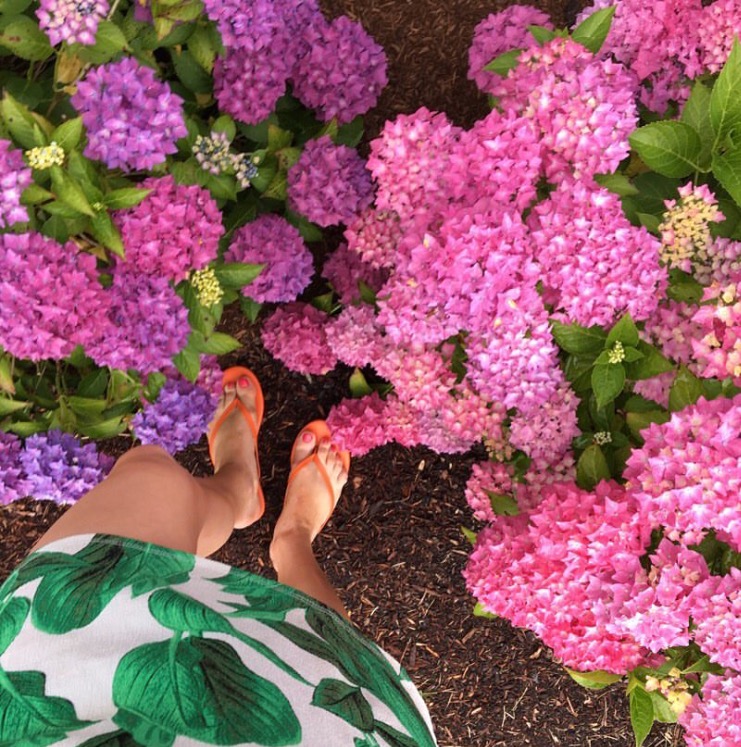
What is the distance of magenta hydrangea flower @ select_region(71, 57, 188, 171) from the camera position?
3.80 ft

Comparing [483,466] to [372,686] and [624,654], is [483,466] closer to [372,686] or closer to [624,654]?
[624,654]

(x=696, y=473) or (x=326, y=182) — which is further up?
(x=326, y=182)

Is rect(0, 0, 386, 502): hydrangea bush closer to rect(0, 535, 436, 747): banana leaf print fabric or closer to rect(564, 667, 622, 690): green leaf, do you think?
rect(0, 535, 436, 747): banana leaf print fabric

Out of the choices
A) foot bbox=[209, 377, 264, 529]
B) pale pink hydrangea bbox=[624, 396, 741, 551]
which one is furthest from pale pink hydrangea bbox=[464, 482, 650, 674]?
foot bbox=[209, 377, 264, 529]

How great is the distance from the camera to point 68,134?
3.84 ft

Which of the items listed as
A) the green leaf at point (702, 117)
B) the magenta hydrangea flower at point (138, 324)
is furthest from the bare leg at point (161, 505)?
the green leaf at point (702, 117)

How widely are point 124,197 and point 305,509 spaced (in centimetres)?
109

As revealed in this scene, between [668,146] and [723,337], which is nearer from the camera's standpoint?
[723,337]

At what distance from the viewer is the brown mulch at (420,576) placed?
213cm

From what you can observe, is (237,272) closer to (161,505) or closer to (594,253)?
(161,505)

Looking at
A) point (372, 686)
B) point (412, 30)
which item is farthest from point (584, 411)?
point (412, 30)

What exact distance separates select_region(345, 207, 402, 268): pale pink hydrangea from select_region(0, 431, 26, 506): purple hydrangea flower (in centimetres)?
79

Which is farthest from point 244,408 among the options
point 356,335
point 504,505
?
point 504,505

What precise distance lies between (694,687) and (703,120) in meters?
0.97
